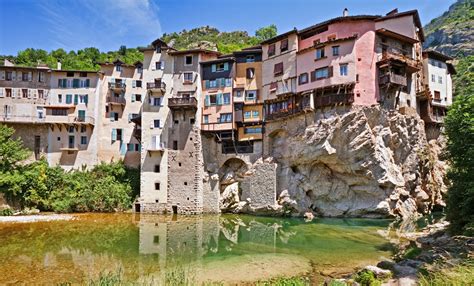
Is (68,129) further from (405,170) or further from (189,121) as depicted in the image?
(405,170)

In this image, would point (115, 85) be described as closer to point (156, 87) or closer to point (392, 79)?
point (156, 87)

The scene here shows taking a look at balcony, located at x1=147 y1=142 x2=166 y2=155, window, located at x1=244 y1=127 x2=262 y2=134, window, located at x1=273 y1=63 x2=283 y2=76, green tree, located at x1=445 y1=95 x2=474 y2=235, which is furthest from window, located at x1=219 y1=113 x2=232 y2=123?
green tree, located at x1=445 y1=95 x2=474 y2=235

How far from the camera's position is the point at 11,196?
38.4 m

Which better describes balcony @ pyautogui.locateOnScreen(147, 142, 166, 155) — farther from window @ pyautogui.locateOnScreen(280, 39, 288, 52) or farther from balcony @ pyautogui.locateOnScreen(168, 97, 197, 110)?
window @ pyautogui.locateOnScreen(280, 39, 288, 52)

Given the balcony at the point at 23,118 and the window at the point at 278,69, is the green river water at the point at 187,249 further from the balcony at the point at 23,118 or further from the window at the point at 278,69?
the balcony at the point at 23,118

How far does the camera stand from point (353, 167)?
110 ft

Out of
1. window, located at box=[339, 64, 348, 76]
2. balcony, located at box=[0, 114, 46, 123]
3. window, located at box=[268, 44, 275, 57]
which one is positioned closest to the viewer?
window, located at box=[339, 64, 348, 76]

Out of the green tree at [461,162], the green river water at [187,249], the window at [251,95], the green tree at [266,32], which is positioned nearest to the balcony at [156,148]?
the green river water at [187,249]

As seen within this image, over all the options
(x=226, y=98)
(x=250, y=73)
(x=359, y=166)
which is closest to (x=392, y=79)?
(x=359, y=166)

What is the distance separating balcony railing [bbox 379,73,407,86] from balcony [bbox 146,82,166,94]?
26793 millimetres

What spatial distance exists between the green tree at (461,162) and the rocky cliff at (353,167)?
13.9 m

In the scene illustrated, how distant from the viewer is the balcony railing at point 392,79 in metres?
33.2

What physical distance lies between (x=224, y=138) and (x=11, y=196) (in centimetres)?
2740

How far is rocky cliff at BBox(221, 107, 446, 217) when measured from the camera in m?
33.0
